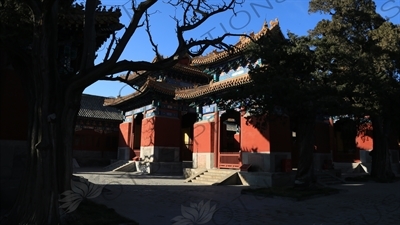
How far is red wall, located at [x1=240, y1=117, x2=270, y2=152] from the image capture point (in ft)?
43.9

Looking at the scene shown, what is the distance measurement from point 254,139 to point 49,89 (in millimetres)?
10123

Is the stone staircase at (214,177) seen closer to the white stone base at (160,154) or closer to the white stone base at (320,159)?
the white stone base at (160,154)

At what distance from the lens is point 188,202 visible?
8.41 m

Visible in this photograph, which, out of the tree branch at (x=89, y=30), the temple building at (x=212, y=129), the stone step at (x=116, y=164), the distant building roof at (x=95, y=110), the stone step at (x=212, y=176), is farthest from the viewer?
the distant building roof at (x=95, y=110)

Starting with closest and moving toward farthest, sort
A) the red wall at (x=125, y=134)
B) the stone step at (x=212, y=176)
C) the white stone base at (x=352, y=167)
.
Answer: the stone step at (x=212, y=176)
the white stone base at (x=352, y=167)
the red wall at (x=125, y=134)

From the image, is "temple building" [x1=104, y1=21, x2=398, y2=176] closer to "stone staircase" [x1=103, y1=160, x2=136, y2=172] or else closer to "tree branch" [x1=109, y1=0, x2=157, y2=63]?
"stone staircase" [x1=103, y1=160, x2=136, y2=172]

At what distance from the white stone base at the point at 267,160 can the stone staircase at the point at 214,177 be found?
88 centimetres

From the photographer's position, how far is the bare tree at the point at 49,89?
4.82m

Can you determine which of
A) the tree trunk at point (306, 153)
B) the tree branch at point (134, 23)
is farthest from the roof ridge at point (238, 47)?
the tree branch at point (134, 23)

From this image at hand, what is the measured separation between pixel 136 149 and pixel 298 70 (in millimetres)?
14401

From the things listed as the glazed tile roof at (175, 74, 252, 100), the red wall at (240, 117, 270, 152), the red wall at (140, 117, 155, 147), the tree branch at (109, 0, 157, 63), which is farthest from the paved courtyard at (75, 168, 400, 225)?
the red wall at (140, 117, 155, 147)

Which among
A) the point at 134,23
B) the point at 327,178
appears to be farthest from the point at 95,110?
the point at 134,23

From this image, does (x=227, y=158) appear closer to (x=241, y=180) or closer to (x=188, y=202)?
(x=241, y=180)

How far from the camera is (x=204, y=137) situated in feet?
55.2
